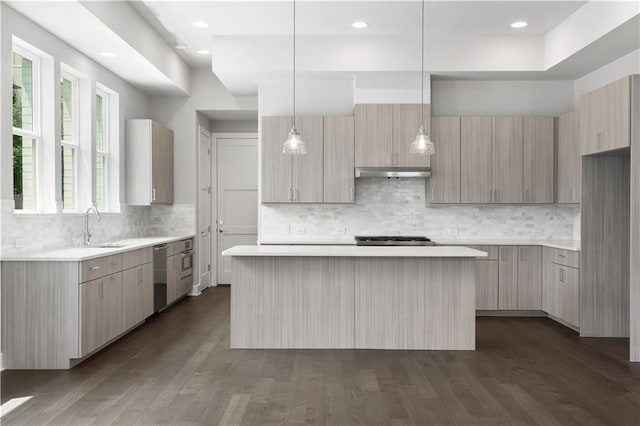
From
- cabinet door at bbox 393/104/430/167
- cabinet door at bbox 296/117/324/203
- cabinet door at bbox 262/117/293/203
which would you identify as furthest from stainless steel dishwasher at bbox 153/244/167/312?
cabinet door at bbox 393/104/430/167

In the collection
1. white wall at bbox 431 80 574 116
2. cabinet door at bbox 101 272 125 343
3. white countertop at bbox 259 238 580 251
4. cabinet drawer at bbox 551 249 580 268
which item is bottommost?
cabinet door at bbox 101 272 125 343

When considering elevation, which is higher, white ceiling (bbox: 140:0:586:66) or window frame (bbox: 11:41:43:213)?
white ceiling (bbox: 140:0:586:66)

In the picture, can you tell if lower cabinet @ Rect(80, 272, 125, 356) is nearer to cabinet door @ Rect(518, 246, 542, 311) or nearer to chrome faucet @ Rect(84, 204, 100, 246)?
chrome faucet @ Rect(84, 204, 100, 246)

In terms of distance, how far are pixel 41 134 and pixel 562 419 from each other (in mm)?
4876

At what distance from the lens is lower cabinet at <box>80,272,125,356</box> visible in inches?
178

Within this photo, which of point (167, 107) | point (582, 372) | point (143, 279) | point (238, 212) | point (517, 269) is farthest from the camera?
point (238, 212)

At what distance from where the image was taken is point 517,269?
6.56 metres

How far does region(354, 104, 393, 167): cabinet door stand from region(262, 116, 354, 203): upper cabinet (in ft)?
0.39

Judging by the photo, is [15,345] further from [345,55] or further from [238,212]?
[238,212]

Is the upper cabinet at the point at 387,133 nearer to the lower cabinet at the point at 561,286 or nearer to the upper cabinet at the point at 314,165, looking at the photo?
the upper cabinet at the point at 314,165

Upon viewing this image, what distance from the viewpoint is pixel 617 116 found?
496 cm

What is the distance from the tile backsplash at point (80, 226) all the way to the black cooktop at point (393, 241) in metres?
2.76

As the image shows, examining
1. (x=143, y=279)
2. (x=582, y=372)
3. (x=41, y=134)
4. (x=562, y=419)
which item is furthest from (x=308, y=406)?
(x=41, y=134)

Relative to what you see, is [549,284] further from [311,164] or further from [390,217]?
[311,164]
